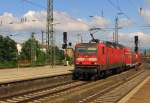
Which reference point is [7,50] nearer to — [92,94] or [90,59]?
[90,59]

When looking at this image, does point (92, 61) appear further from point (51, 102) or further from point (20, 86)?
point (51, 102)

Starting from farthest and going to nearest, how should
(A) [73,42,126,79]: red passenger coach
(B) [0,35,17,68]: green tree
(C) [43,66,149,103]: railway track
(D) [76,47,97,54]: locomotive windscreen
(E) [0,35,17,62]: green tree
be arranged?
(E) [0,35,17,62]: green tree, (B) [0,35,17,68]: green tree, (D) [76,47,97,54]: locomotive windscreen, (A) [73,42,126,79]: red passenger coach, (C) [43,66,149,103]: railway track

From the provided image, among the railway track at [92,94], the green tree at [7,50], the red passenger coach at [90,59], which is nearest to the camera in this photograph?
the railway track at [92,94]

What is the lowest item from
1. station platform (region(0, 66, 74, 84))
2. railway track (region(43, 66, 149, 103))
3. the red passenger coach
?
railway track (region(43, 66, 149, 103))

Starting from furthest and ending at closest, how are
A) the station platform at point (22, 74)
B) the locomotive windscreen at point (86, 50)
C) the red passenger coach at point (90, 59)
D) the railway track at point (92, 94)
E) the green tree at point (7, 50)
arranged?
1. the green tree at point (7, 50)
2. the locomotive windscreen at point (86, 50)
3. the red passenger coach at point (90, 59)
4. the station platform at point (22, 74)
5. the railway track at point (92, 94)

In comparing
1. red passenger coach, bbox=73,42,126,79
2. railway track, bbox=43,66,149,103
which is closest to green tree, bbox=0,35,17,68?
red passenger coach, bbox=73,42,126,79

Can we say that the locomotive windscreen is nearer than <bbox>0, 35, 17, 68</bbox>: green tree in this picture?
Yes

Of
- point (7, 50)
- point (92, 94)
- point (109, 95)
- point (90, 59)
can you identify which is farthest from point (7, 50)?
point (109, 95)

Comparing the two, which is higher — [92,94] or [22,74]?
[22,74]

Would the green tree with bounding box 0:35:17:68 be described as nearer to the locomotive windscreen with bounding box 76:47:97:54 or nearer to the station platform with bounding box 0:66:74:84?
the station platform with bounding box 0:66:74:84

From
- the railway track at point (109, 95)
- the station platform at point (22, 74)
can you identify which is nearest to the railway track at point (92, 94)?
the railway track at point (109, 95)

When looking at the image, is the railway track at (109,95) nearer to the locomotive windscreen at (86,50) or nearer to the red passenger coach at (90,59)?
the red passenger coach at (90,59)

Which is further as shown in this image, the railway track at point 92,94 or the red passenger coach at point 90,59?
the red passenger coach at point 90,59

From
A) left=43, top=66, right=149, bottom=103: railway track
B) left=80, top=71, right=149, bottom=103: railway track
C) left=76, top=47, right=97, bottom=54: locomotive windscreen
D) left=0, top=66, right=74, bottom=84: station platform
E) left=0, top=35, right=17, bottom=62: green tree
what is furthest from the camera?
left=0, top=35, right=17, bottom=62: green tree
